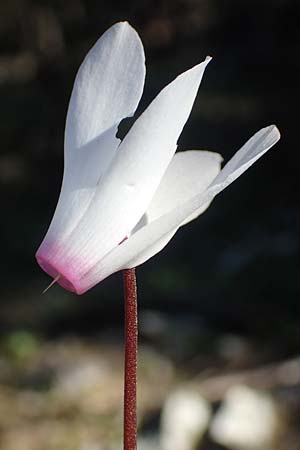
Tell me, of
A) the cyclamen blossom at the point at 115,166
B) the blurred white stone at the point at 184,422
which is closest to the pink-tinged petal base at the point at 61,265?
the cyclamen blossom at the point at 115,166

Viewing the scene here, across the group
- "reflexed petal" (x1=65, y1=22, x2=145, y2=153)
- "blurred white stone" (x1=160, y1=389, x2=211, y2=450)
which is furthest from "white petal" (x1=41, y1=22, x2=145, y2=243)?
"blurred white stone" (x1=160, y1=389, x2=211, y2=450)

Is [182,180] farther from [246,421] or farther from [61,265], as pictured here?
[246,421]

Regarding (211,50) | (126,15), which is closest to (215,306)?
(126,15)

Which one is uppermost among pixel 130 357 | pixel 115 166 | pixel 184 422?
pixel 115 166

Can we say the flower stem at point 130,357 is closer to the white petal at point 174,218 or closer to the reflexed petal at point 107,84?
the white petal at point 174,218

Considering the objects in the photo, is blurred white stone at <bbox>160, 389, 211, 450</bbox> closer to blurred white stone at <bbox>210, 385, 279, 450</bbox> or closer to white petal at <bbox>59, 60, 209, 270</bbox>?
blurred white stone at <bbox>210, 385, 279, 450</bbox>

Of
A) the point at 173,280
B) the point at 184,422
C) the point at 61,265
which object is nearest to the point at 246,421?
the point at 184,422
